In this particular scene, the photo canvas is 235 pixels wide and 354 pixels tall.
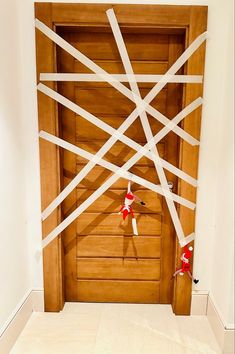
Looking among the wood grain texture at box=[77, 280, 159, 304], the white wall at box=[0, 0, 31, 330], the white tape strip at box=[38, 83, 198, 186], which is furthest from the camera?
the wood grain texture at box=[77, 280, 159, 304]

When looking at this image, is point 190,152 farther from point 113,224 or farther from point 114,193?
point 113,224

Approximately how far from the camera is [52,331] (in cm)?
209

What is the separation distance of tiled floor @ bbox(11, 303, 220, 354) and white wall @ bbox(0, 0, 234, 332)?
0.83 ft

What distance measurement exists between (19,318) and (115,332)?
665 mm

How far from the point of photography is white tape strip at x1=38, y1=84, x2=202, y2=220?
2040 millimetres

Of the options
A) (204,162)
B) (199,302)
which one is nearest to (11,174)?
(204,162)

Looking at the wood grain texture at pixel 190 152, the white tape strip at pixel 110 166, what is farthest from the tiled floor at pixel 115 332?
the white tape strip at pixel 110 166

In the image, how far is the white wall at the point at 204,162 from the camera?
1910mm

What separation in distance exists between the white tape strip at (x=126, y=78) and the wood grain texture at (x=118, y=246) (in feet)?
3.82

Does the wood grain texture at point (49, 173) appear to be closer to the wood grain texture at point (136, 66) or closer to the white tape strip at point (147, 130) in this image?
the wood grain texture at point (136, 66)

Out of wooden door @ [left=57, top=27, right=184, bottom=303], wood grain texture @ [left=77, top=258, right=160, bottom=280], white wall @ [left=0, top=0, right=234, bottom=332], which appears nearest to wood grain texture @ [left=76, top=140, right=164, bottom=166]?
wooden door @ [left=57, top=27, right=184, bottom=303]

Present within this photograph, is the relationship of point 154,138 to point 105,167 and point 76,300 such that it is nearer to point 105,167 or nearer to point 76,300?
point 105,167

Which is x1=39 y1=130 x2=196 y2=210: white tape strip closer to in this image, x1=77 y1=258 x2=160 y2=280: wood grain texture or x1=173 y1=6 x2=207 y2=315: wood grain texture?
x1=173 y1=6 x2=207 y2=315: wood grain texture

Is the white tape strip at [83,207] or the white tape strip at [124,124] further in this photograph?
the white tape strip at [83,207]
